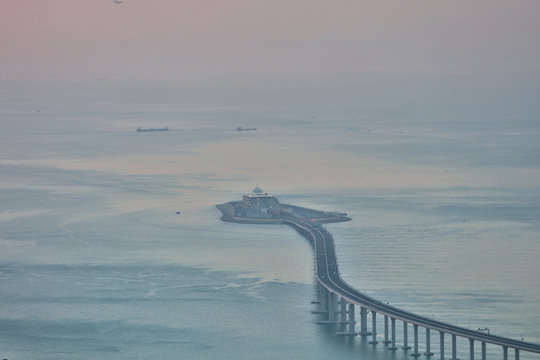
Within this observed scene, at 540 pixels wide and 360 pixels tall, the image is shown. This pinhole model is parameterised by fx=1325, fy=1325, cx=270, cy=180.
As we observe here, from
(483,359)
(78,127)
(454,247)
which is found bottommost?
(483,359)

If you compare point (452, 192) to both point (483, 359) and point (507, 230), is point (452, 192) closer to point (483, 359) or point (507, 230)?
point (507, 230)

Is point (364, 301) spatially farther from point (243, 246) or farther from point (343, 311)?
point (243, 246)

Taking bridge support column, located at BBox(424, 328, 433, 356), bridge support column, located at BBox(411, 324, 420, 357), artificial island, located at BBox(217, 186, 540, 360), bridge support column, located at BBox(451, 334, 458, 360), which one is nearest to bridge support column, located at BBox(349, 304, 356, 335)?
artificial island, located at BBox(217, 186, 540, 360)

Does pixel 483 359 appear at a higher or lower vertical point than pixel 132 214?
lower

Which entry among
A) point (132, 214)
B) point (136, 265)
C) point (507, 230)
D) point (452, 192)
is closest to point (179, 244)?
point (136, 265)

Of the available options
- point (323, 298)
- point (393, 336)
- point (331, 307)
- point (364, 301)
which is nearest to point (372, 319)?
point (364, 301)

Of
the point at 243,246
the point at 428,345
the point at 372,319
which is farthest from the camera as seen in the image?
the point at 243,246
